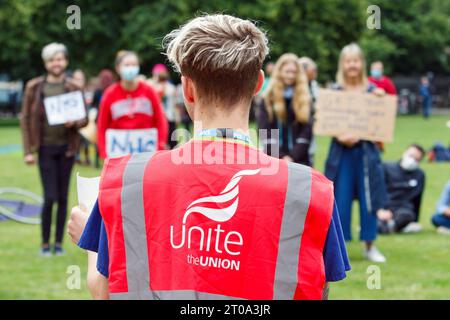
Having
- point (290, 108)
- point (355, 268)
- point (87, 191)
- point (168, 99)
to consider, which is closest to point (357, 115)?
point (290, 108)

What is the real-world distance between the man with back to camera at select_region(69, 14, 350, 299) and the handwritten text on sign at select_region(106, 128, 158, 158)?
21.7 feet

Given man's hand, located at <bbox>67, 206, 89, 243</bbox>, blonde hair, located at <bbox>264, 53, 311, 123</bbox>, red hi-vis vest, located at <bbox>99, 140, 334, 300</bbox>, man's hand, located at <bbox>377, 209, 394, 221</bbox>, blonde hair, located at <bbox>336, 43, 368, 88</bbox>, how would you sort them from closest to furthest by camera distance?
red hi-vis vest, located at <bbox>99, 140, 334, 300</bbox>, man's hand, located at <bbox>67, 206, 89, 243</bbox>, blonde hair, located at <bbox>336, 43, 368, 88</bbox>, blonde hair, located at <bbox>264, 53, 311, 123</bbox>, man's hand, located at <bbox>377, 209, 394, 221</bbox>

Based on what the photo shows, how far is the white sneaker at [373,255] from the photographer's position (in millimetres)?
9180

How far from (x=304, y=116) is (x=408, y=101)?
1860 inches

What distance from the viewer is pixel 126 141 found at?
9.15m

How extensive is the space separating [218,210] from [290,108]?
283 inches

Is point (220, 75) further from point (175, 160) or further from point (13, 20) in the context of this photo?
point (13, 20)

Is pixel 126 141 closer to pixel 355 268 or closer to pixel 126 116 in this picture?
pixel 126 116

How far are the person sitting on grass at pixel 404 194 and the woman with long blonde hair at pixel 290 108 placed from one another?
7.46 feet

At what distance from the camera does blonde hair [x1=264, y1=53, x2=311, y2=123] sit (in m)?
9.45

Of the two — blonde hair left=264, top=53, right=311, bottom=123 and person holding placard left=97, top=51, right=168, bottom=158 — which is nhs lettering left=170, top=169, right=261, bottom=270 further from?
blonde hair left=264, top=53, right=311, bottom=123

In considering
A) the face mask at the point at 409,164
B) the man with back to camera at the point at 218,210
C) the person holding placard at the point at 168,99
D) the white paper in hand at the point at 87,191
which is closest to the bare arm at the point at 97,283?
the man with back to camera at the point at 218,210

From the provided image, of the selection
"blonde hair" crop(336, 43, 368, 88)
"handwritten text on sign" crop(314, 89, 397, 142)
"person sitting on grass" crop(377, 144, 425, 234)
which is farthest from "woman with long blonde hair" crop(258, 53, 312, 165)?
"person sitting on grass" crop(377, 144, 425, 234)
